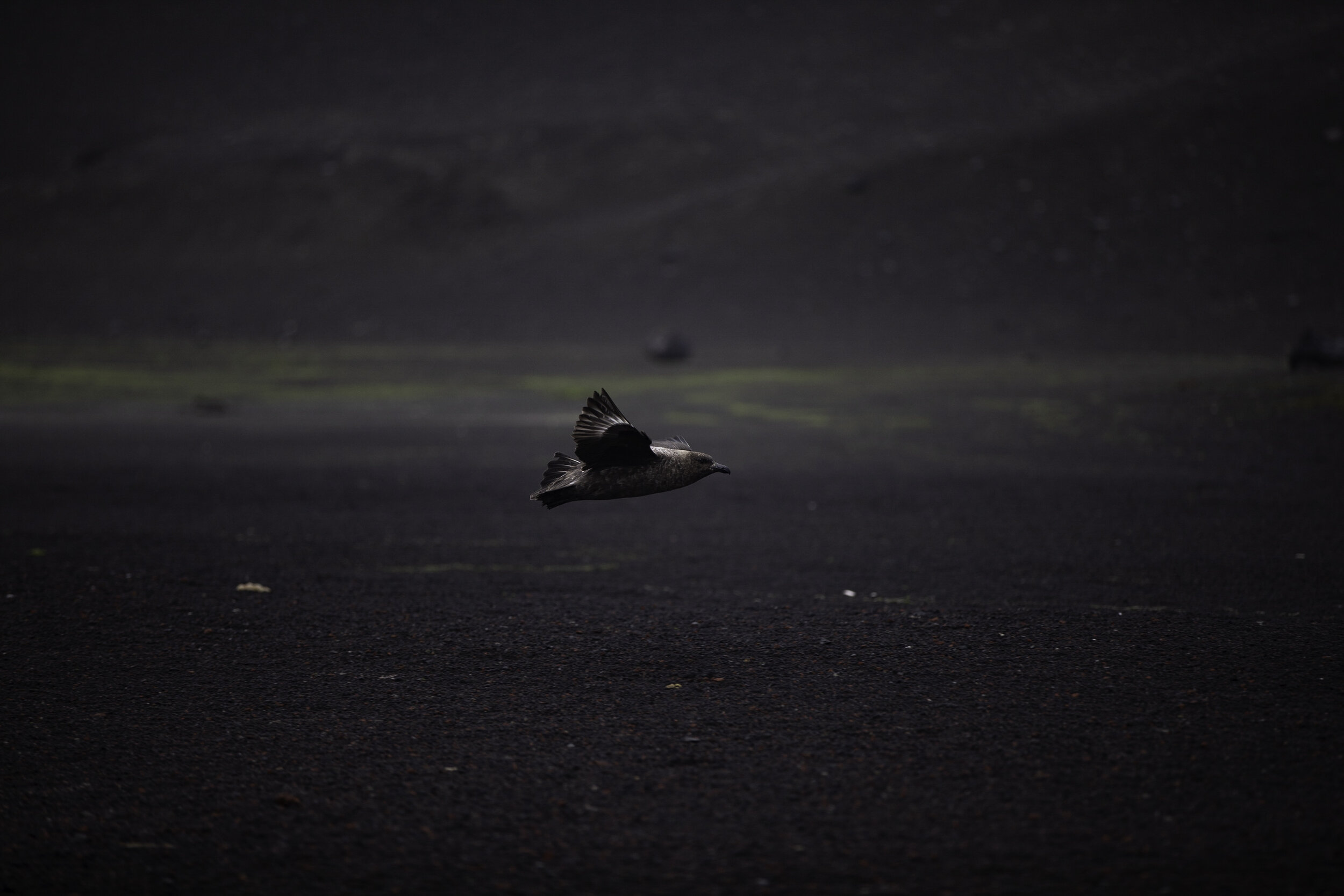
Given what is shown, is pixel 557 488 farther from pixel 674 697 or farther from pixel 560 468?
pixel 674 697

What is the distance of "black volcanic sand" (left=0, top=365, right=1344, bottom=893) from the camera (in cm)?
499

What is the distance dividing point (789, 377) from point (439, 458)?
1841 cm

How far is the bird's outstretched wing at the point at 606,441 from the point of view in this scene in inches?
204

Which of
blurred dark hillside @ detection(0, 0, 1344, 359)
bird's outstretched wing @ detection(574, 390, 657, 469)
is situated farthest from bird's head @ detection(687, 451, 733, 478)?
blurred dark hillside @ detection(0, 0, 1344, 359)

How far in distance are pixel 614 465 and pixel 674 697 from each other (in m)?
2.19

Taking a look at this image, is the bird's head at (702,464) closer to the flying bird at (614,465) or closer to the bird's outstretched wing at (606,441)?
the flying bird at (614,465)

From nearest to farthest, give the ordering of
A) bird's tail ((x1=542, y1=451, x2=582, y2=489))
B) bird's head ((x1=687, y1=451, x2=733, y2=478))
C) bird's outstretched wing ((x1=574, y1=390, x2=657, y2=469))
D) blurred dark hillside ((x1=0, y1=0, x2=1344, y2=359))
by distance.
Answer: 1. bird's outstretched wing ((x1=574, y1=390, x2=657, y2=469))
2. bird's head ((x1=687, y1=451, x2=733, y2=478))
3. bird's tail ((x1=542, y1=451, x2=582, y2=489))
4. blurred dark hillside ((x1=0, y1=0, x2=1344, y2=359))

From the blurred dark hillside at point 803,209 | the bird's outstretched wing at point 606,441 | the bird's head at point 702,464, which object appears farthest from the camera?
the blurred dark hillside at point 803,209

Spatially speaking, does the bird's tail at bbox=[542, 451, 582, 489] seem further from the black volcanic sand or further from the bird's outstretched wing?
the black volcanic sand

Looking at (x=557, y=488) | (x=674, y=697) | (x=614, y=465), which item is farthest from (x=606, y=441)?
(x=674, y=697)

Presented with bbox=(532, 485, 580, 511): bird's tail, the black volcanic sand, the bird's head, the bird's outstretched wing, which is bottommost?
the black volcanic sand

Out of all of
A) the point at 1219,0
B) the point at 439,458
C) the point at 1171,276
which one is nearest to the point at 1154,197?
the point at 1171,276

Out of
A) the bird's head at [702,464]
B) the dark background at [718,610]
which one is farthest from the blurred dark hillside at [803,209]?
the bird's head at [702,464]

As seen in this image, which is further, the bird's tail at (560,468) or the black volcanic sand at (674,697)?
the bird's tail at (560,468)
